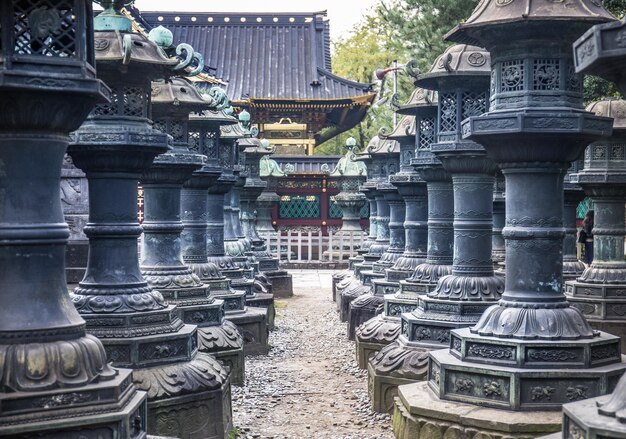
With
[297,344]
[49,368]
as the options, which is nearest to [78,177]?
[297,344]

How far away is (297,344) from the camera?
47.2 feet

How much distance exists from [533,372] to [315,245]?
24.7m

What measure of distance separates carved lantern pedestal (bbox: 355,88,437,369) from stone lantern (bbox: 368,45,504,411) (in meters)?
1.31

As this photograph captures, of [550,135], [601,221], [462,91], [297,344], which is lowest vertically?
[297,344]

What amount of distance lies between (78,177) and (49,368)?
1071 centimetres

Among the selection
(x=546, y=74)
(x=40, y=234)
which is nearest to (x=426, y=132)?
(x=546, y=74)

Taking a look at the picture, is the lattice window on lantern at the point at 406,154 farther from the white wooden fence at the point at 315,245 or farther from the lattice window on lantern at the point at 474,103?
the white wooden fence at the point at 315,245

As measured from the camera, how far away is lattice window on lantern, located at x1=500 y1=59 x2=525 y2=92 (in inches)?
266

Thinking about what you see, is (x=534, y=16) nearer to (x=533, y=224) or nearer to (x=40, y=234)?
(x=533, y=224)

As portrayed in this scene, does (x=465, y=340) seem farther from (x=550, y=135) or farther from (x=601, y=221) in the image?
(x=601, y=221)

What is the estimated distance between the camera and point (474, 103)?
28.4ft

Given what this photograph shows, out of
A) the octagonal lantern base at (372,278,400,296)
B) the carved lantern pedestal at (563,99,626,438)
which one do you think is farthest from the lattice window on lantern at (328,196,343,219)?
the carved lantern pedestal at (563,99,626,438)

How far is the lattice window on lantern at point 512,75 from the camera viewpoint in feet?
22.1

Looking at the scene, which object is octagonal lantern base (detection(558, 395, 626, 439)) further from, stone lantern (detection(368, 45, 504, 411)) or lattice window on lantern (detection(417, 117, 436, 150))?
lattice window on lantern (detection(417, 117, 436, 150))
